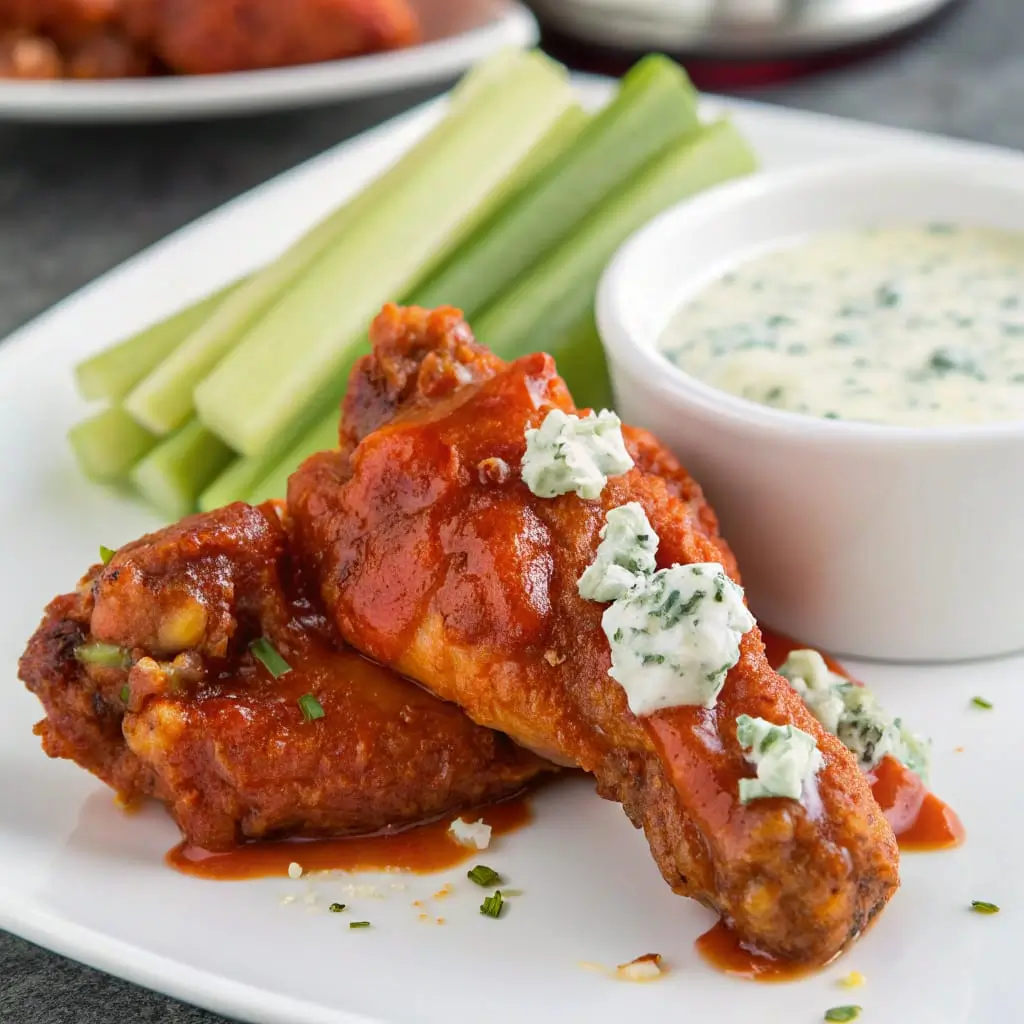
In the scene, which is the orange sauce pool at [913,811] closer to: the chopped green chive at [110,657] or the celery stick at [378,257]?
the chopped green chive at [110,657]

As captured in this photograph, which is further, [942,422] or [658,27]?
[658,27]

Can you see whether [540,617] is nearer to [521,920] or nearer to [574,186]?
[521,920]

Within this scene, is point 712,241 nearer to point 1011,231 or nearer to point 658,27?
point 1011,231

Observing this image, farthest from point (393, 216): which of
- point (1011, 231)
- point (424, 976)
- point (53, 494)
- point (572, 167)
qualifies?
point (424, 976)

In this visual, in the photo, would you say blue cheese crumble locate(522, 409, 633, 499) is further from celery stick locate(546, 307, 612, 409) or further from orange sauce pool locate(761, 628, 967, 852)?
celery stick locate(546, 307, 612, 409)

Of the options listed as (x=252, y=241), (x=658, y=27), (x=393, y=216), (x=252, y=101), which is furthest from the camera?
(x=658, y=27)

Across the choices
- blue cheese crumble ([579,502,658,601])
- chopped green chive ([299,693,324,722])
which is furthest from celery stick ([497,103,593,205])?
chopped green chive ([299,693,324,722])
